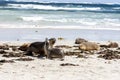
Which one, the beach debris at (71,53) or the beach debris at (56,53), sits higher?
the beach debris at (56,53)

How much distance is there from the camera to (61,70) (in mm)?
11305

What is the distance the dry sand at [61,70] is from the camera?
1036cm

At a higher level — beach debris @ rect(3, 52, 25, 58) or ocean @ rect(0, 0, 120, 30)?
beach debris @ rect(3, 52, 25, 58)

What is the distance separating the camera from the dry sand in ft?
34.0

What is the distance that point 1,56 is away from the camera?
13.7 metres

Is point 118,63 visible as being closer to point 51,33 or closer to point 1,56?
point 1,56

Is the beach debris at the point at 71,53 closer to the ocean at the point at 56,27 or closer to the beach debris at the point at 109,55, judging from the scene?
the beach debris at the point at 109,55

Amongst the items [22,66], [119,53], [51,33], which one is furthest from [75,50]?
[51,33]

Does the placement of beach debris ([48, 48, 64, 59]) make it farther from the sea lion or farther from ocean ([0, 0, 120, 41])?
ocean ([0, 0, 120, 41])

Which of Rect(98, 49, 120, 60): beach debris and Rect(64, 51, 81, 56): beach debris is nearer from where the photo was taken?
Rect(98, 49, 120, 60): beach debris

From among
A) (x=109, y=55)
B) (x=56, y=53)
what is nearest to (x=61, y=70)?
(x=56, y=53)

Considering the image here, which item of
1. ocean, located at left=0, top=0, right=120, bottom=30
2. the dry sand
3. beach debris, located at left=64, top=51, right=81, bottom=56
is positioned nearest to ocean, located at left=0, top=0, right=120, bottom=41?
ocean, located at left=0, top=0, right=120, bottom=30

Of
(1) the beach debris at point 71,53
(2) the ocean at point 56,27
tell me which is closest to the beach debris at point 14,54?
(1) the beach debris at point 71,53

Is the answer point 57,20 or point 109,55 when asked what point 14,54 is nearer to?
point 109,55
